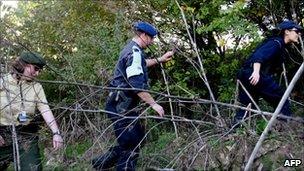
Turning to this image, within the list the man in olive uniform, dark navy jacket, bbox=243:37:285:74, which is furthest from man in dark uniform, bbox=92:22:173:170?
dark navy jacket, bbox=243:37:285:74

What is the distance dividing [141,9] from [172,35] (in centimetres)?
66

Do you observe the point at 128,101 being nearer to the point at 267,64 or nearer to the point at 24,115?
the point at 24,115

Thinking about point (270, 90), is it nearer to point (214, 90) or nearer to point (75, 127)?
point (75, 127)

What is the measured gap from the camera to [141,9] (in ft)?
26.0

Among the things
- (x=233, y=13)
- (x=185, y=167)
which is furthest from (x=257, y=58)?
(x=185, y=167)

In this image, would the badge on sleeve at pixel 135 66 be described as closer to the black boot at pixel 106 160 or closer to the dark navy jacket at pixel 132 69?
the dark navy jacket at pixel 132 69

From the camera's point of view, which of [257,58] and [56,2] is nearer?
[257,58]

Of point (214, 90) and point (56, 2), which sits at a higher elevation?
point (56, 2)

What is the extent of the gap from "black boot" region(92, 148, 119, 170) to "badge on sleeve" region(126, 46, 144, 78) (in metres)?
0.83

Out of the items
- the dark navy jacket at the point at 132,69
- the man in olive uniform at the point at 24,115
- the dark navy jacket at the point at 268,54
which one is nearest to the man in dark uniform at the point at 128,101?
the dark navy jacket at the point at 132,69

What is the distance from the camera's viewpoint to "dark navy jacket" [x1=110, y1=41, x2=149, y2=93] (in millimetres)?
4852

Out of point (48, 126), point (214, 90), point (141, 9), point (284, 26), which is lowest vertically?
point (214, 90)

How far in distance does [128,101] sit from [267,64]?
185cm

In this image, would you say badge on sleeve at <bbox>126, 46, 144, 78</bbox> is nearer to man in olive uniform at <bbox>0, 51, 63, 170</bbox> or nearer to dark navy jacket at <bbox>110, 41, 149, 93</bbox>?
dark navy jacket at <bbox>110, 41, 149, 93</bbox>
